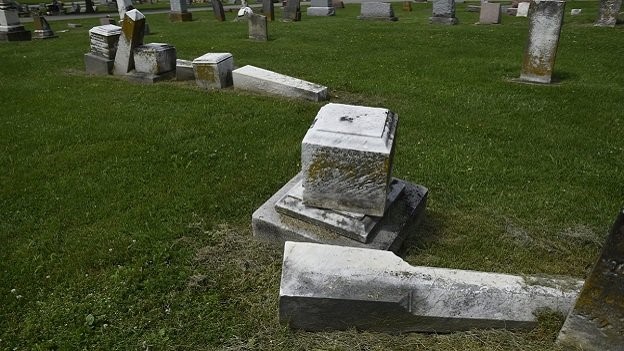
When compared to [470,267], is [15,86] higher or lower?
higher

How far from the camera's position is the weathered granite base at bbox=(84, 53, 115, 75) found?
9664 mm

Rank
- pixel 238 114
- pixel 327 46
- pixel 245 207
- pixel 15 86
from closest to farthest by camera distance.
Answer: pixel 245 207 → pixel 238 114 → pixel 15 86 → pixel 327 46

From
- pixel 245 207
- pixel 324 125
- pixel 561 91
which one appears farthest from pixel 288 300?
pixel 561 91

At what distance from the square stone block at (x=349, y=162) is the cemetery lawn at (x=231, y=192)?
602 mm

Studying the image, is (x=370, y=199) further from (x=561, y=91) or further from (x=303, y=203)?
(x=561, y=91)

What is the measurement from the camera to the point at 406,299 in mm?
2717

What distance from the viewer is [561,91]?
316 inches

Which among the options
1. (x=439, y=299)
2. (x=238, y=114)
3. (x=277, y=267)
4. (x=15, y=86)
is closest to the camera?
(x=439, y=299)

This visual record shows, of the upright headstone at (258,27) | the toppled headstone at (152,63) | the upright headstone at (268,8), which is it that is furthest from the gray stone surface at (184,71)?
the upright headstone at (268,8)

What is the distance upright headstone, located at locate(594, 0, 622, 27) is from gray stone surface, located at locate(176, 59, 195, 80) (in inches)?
530

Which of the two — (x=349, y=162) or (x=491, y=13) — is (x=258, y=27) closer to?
→ (x=491, y=13)

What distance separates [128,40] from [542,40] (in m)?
7.84

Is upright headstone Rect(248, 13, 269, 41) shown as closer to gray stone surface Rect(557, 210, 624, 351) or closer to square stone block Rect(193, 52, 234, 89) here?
square stone block Rect(193, 52, 234, 89)

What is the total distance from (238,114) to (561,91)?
5.60 metres
